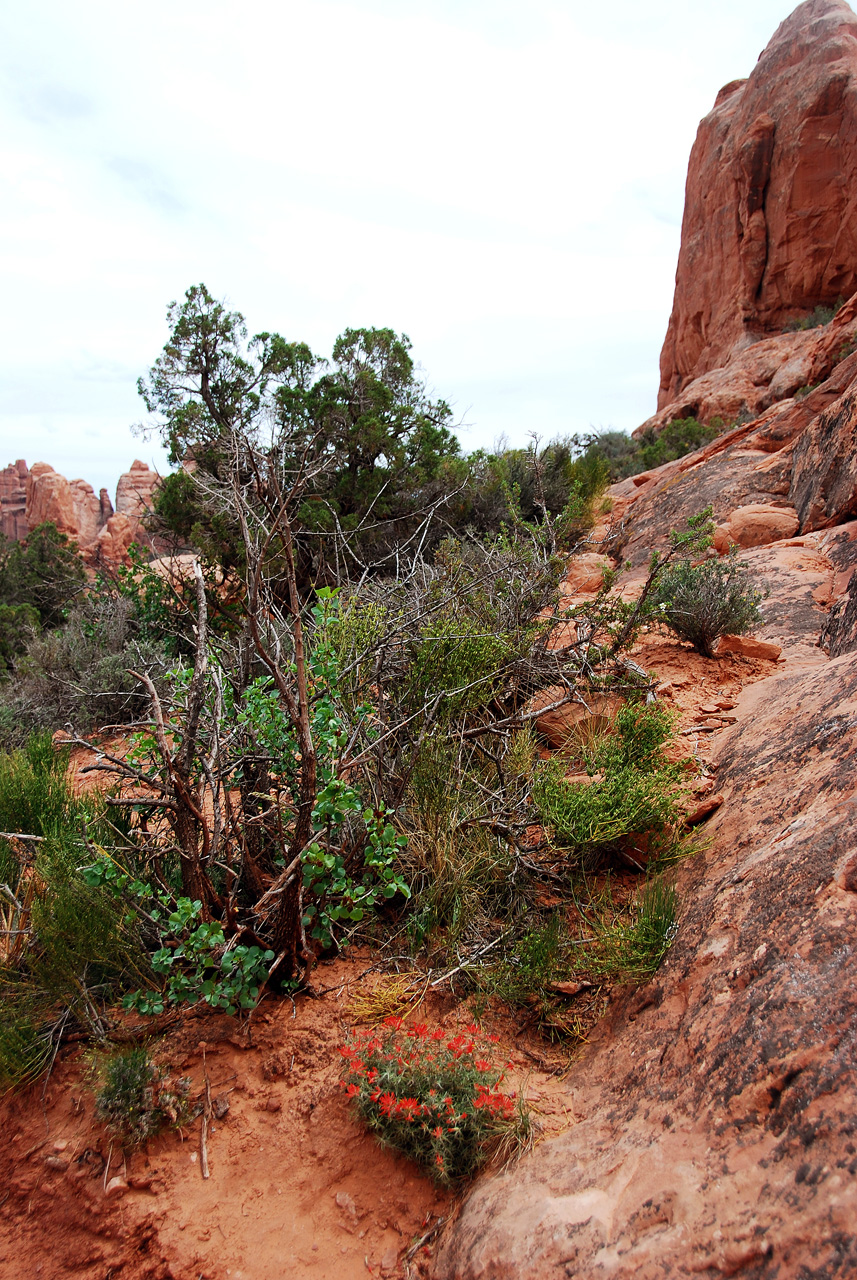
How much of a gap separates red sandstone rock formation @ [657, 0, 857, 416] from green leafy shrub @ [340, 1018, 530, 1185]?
16.3m

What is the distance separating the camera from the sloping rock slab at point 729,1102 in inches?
51.5

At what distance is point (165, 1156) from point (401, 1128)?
2.65 ft

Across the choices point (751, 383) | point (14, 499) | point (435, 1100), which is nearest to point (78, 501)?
point (14, 499)

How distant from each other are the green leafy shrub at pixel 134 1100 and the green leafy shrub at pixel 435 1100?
596mm

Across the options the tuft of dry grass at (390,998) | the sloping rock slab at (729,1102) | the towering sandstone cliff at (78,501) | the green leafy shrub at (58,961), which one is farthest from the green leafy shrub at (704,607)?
the towering sandstone cliff at (78,501)

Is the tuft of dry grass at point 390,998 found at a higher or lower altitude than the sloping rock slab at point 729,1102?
lower

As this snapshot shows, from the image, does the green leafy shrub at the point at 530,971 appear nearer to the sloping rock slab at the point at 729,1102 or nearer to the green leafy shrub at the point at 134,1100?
the sloping rock slab at the point at 729,1102

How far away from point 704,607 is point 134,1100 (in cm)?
425

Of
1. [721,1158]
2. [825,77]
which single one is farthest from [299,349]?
[825,77]

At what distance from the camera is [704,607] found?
4.80 meters

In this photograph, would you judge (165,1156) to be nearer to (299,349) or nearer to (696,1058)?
(696,1058)

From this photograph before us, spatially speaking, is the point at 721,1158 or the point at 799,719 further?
the point at 799,719

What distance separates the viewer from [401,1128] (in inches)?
82.7

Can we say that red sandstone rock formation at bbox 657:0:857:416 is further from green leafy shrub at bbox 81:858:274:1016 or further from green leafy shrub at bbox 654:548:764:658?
green leafy shrub at bbox 81:858:274:1016
